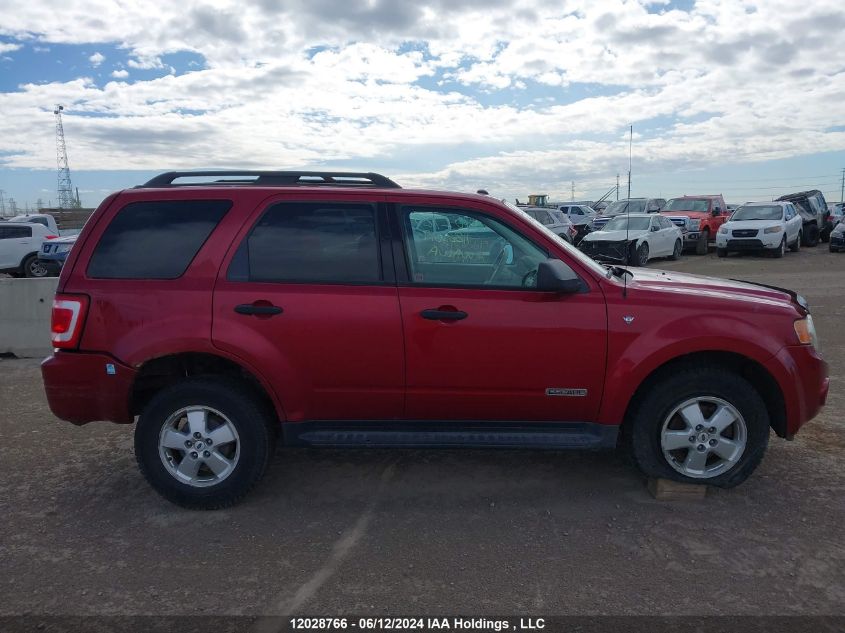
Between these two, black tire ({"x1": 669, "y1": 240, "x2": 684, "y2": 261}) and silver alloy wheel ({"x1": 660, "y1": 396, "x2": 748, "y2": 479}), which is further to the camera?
black tire ({"x1": 669, "y1": 240, "x2": 684, "y2": 261})

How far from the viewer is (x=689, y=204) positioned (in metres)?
24.2

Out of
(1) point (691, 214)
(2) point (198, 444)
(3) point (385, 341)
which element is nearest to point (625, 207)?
(1) point (691, 214)

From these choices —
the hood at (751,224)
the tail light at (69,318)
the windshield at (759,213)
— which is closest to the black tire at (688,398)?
the tail light at (69,318)

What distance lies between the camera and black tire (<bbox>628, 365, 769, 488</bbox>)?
397 cm

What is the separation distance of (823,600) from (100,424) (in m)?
5.33

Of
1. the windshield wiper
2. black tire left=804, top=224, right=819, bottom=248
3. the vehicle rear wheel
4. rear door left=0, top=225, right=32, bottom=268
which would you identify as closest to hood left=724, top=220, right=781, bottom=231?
black tire left=804, top=224, right=819, bottom=248

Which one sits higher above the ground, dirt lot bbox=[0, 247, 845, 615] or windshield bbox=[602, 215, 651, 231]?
windshield bbox=[602, 215, 651, 231]

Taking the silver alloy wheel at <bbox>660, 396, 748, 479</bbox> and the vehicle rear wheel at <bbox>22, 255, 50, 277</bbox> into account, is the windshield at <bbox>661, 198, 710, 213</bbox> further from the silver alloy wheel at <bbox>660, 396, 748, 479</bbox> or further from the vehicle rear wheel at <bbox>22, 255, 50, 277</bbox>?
the silver alloy wheel at <bbox>660, 396, 748, 479</bbox>

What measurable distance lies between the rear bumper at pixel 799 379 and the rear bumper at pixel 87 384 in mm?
3800

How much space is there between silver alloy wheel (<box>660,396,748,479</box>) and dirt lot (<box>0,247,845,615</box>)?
0.24m

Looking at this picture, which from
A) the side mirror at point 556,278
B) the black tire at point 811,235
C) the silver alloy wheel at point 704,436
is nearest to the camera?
the side mirror at point 556,278

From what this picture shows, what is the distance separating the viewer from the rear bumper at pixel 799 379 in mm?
3967

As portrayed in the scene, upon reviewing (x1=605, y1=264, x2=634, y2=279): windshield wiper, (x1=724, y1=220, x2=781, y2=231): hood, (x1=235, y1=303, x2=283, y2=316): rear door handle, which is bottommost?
(x1=724, y1=220, x2=781, y2=231): hood

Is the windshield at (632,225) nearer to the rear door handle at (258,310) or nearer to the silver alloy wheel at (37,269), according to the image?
the silver alloy wheel at (37,269)
